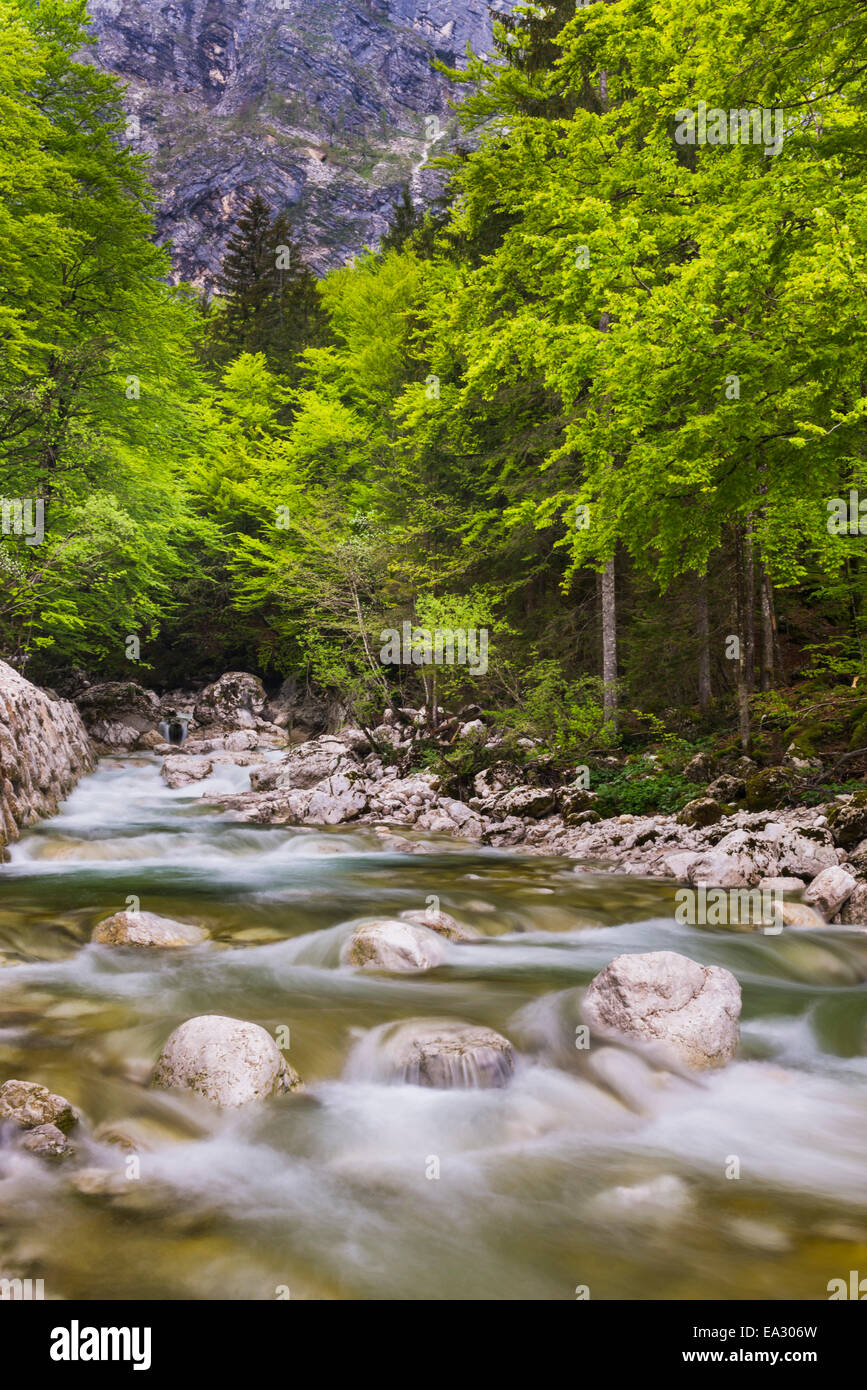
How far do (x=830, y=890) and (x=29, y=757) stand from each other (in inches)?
454

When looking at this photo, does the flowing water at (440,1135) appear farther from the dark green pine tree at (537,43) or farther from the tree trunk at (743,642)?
the dark green pine tree at (537,43)

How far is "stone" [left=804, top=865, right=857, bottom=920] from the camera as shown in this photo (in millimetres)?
7059

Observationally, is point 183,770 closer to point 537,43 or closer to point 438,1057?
point 438,1057

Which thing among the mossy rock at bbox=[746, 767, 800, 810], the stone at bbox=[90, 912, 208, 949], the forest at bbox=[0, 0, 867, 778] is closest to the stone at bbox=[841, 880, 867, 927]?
the mossy rock at bbox=[746, 767, 800, 810]

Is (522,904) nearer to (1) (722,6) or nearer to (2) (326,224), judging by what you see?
(1) (722,6)

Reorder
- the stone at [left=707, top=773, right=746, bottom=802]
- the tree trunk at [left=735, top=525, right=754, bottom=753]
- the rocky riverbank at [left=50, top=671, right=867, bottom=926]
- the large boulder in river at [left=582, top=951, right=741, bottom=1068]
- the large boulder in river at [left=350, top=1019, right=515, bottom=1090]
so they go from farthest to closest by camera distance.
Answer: the tree trunk at [left=735, top=525, right=754, bottom=753]
the stone at [left=707, top=773, right=746, bottom=802]
the rocky riverbank at [left=50, top=671, right=867, bottom=926]
the large boulder in river at [left=582, top=951, right=741, bottom=1068]
the large boulder in river at [left=350, top=1019, right=515, bottom=1090]

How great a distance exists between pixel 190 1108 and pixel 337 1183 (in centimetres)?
87

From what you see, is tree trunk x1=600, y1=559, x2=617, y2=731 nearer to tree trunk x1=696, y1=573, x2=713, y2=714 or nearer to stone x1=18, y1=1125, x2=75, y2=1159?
tree trunk x1=696, y1=573, x2=713, y2=714

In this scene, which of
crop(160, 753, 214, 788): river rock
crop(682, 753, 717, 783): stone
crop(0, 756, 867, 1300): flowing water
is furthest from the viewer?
crop(160, 753, 214, 788): river rock

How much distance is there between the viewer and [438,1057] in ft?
14.3

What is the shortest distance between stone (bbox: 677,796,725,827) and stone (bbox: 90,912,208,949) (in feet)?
19.9

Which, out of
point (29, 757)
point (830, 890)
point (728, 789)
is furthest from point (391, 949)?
point (29, 757)

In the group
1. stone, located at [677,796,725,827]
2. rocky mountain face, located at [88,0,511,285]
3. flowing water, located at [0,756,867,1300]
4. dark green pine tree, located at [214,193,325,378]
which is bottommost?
flowing water, located at [0,756,867,1300]

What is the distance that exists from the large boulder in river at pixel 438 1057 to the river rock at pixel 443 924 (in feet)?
7.48
